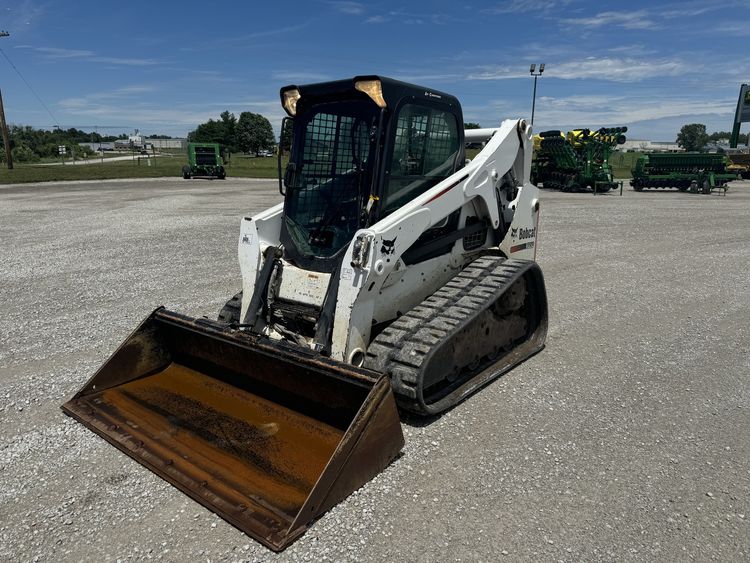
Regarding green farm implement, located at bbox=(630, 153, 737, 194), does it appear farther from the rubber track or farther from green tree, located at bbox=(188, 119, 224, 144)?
green tree, located at bbox=(188, 119, 224, 144)

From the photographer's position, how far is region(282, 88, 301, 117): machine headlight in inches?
187

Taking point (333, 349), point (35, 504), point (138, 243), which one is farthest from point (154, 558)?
point (138, 243)

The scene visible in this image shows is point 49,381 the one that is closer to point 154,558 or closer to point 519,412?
point 154,558

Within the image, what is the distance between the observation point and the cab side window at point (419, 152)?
173 inches

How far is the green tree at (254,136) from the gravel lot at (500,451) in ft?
239

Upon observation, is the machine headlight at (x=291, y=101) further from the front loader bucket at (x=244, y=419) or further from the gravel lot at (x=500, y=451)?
the gravel lot at (x=500, y=451)

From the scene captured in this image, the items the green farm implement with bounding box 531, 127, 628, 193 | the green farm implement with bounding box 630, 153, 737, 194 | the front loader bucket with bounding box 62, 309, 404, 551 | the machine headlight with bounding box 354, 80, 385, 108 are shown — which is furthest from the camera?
the green farm implement with bounding box 630, 153, 737, 194

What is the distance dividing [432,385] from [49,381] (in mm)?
3231

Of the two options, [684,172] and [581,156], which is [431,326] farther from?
[684,172]

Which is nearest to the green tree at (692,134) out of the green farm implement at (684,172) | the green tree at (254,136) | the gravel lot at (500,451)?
the green tree at (254,136)

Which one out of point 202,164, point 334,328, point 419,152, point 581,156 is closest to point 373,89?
point 419,152

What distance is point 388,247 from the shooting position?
12.9 ft

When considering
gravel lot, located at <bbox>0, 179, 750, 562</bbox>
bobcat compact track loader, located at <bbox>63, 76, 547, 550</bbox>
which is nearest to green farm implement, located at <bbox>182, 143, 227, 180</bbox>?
gravel lot, located at <bbox>0, 179, 750, 562</bbox>

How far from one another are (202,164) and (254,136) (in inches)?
1910
